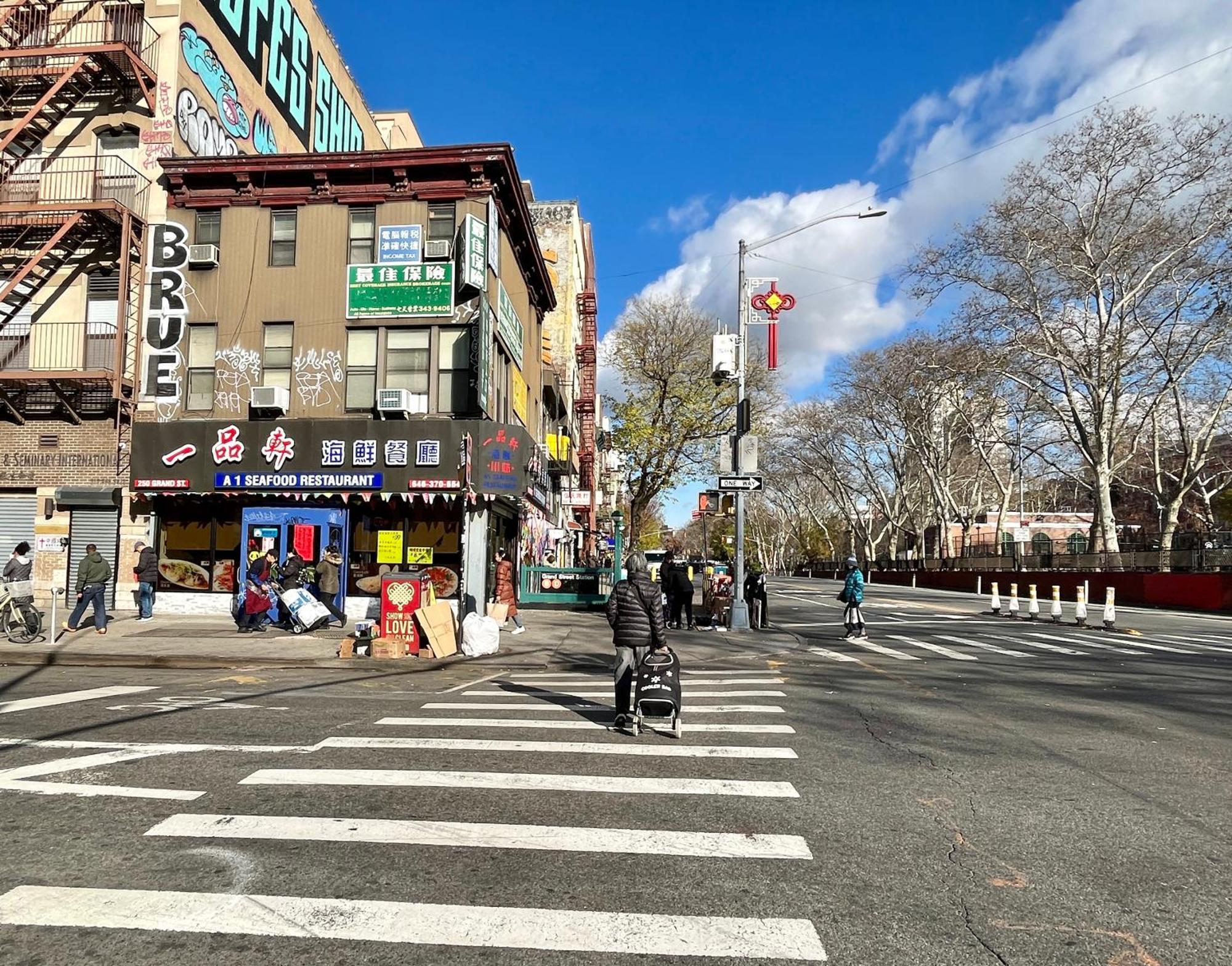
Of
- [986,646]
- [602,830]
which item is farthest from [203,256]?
[986,646]

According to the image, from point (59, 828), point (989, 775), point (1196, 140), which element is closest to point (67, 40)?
point (59, 828)

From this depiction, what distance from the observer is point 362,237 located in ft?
67.1

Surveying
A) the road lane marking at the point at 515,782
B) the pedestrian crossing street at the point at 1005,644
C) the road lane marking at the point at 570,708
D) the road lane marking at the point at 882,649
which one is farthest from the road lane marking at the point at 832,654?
the road lane marking at the point at 515,782

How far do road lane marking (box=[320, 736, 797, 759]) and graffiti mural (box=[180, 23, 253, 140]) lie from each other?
20049mm

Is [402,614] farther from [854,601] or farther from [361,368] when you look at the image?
[854,601]

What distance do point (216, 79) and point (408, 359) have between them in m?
9.67

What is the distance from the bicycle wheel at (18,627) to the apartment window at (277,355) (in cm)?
734

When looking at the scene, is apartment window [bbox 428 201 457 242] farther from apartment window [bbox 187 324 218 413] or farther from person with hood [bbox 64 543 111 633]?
person with hood [bbox 64 543 111 633]

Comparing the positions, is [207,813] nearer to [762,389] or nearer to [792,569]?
[762,389]

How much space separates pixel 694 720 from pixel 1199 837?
449 centimetres

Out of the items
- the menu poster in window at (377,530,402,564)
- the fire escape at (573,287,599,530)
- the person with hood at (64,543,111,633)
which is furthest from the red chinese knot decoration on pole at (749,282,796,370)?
the fire escape at (573,287,599,530)

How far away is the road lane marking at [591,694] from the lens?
10273 millimetres

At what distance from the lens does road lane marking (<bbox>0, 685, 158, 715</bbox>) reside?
8.88 metres

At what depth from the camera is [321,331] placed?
66.0ft
